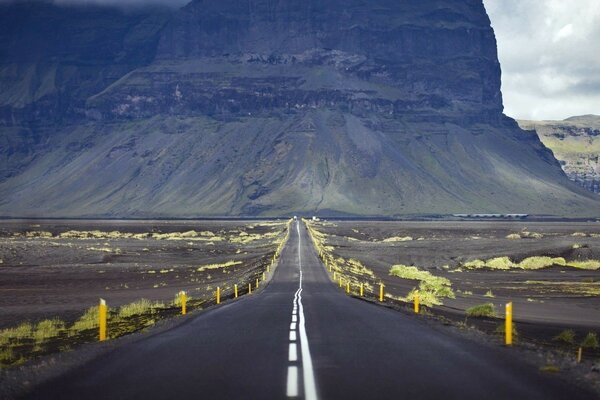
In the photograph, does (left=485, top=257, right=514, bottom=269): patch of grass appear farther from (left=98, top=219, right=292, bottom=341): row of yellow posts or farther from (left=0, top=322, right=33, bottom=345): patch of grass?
(left=0, top=322, right=33, bottom=345): patch of grass

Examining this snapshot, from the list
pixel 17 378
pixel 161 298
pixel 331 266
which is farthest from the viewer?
pixel 331 266

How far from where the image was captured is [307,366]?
12.5m

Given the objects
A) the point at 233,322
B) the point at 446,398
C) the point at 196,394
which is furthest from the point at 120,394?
the point at 233,322

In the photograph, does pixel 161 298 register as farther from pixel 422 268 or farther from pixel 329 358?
pixel 422 268

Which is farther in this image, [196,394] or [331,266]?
[331,266]

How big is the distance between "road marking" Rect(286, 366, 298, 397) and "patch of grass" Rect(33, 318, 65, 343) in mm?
10593

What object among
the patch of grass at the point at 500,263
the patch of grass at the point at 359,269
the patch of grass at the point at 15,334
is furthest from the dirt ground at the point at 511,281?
the patch of grass at the point at 15,334

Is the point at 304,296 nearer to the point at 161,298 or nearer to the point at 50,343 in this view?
the point at 161,298

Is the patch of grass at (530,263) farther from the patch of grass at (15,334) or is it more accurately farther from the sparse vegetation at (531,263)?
the patch of grass at (15,334)

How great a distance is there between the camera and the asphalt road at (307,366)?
10.5 m

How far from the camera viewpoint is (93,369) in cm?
1252

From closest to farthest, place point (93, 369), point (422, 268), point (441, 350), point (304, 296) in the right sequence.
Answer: point (93, 369)
point (441, 350)
point (304, 296)
point (422, 268)

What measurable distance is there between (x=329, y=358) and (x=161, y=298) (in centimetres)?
2454

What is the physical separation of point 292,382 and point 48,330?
1453 cm
